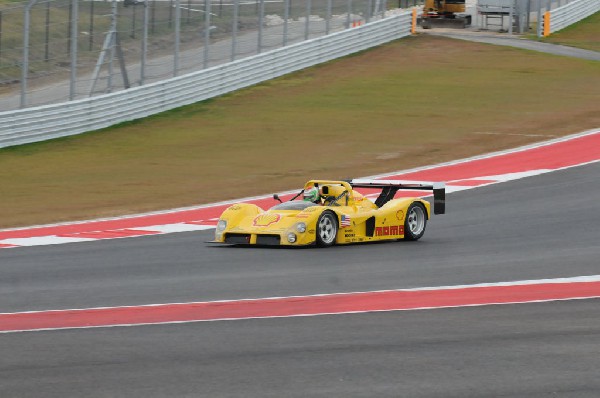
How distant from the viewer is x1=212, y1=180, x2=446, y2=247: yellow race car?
14.8 metres

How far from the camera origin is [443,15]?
4803 centimetres

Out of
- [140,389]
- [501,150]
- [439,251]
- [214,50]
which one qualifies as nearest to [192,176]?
[501,150]

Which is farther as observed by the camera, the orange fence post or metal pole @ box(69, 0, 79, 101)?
the orange fence post

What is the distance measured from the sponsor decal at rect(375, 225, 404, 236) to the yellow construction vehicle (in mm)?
32386

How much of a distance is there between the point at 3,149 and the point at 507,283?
53.8 feet

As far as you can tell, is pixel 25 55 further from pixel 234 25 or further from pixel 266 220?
pixel 266 220

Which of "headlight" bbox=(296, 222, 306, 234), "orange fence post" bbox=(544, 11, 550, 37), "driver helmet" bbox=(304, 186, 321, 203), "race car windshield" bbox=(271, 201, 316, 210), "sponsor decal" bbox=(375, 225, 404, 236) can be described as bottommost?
"sponsor decal" bbox=(375, 225, 404, 236)

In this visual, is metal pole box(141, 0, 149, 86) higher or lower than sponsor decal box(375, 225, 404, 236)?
higher

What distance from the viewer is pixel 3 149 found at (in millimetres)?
26141

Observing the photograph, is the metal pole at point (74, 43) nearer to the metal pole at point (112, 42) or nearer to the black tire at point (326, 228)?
the metal pole at point (112, 42)

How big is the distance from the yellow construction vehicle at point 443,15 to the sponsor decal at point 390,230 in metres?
32.4

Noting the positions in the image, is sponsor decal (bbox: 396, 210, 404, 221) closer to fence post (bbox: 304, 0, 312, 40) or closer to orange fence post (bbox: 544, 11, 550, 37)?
fence post (bbox: 304, 0, 312, 40)

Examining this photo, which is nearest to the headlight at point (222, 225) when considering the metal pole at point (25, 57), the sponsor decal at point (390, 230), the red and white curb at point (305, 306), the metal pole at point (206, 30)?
the sponsor decal at point (390, 230)

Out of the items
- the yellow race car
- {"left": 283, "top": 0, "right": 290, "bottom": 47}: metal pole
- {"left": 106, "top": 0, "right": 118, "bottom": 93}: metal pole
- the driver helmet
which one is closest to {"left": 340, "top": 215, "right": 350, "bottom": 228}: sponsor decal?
the yellow race car
